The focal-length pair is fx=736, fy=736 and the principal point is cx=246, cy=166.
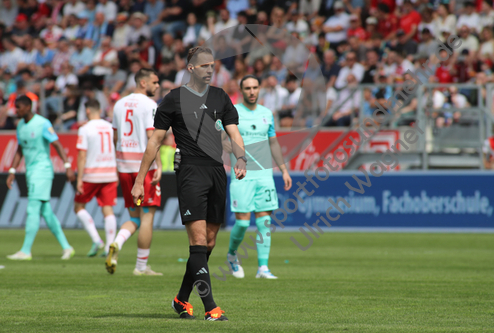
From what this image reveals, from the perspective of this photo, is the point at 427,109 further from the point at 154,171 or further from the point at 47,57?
the point at 47,57

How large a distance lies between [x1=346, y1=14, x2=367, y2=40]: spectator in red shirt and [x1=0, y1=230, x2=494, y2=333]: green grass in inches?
372

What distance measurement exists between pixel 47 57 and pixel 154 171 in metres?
17.8

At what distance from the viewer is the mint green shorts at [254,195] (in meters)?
9.30

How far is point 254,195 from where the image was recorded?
9.34 metres

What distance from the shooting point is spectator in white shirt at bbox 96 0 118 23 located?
26250 millimetres

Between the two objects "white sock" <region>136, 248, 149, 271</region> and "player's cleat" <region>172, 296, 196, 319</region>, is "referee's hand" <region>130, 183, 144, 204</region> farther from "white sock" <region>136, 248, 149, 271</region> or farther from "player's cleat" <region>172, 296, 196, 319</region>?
"white sock" <region>136, 248, 149, 271</region>

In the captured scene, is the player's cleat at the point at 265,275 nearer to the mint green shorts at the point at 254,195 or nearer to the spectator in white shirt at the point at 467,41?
the mint green shorts at the point at 254,195

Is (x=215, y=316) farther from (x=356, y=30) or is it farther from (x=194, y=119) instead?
(x=356, y=30)

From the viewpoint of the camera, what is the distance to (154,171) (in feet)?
30.0

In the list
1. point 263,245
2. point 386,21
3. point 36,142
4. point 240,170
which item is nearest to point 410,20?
point 386,21

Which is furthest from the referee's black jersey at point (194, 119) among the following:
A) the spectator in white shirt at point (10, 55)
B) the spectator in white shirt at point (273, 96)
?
the spectator in white shirt at point (10, 55)

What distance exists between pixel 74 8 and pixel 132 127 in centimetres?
1930

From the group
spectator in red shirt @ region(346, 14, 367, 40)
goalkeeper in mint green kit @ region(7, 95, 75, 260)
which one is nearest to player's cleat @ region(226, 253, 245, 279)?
goalkeeper in mint green kit @ region(7, 95, 75, 260)

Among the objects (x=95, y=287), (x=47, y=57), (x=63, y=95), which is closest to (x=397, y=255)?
(x=95, y=287)
